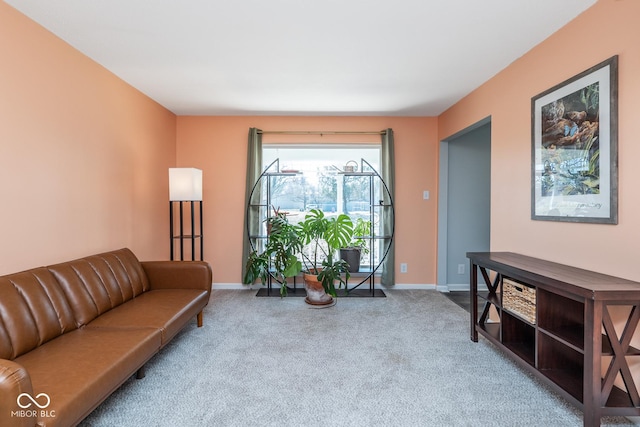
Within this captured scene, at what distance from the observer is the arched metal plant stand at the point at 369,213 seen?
4117 mm

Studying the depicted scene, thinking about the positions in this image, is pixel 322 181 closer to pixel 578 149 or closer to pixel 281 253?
pixel 281 253

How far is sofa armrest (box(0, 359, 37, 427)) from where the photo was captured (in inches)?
42.0

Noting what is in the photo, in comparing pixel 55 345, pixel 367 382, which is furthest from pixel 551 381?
pixel 55 345

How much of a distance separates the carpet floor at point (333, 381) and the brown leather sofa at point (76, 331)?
0.91 ft

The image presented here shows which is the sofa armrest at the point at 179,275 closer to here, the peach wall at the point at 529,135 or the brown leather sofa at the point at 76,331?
the brown leather sofa at the point at 76,331

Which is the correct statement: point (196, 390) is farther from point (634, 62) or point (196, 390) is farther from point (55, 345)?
point (634, 62)

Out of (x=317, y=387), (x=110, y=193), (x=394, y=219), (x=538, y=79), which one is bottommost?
(x=317, y=387)

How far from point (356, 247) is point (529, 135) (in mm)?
2306

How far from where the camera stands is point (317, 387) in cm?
202

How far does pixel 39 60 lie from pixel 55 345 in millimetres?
1893

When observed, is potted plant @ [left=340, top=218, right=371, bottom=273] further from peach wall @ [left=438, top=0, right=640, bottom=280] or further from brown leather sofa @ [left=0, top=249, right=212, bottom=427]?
brown leather sofa @ [left=0, top=249, right=212, bottom=427]

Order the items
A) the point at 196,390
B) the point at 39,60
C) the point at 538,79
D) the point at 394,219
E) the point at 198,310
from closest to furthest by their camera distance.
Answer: the point at 196,390, the point at 39,60, the point at 538,79, the point at 198,310, the point at 394,219

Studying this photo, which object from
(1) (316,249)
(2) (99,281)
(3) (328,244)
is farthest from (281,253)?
(2) (99,281)

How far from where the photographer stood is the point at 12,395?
1.08 meters
